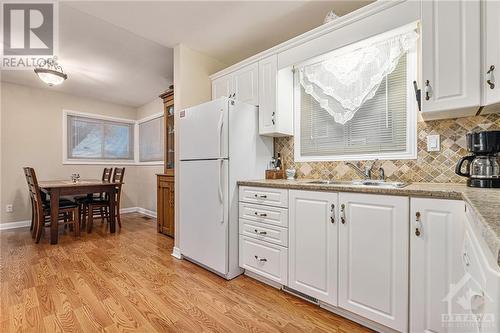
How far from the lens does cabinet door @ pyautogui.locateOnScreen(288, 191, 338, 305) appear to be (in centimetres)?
164

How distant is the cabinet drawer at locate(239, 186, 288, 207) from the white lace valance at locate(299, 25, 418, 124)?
36.9 inches

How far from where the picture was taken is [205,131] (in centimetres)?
238

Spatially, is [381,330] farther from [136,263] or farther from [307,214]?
[136,263]

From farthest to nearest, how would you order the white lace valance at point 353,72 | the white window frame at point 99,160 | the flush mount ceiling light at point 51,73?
the white window frame at point 99,160 → the flush mount ceiling light at point 51,73 → the white lace valance at point 353,72

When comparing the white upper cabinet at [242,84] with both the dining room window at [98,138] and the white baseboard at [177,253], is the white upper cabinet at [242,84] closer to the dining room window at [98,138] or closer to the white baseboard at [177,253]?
the white baseboard at [177,253]

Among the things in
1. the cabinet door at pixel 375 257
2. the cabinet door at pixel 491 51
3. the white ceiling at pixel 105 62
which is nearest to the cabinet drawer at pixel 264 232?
the cabinet door at pixel 375 257

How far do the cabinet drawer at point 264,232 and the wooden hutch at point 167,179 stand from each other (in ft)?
5.75

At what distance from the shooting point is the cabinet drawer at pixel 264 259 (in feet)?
6.36

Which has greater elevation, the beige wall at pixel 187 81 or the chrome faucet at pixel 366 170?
the beige wall at pixel 187 81

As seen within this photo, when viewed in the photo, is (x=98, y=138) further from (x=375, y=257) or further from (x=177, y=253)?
(x=375, y=257)

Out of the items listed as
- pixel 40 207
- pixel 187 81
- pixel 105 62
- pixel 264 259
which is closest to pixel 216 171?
pixel 264 259

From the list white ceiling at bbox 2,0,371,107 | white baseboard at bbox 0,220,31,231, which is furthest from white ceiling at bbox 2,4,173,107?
white baseboard at bbox 0,220,31,231

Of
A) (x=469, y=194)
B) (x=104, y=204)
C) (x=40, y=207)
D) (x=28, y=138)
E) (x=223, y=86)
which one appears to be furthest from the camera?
(x=28, y=138)

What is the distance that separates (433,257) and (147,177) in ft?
17.0
